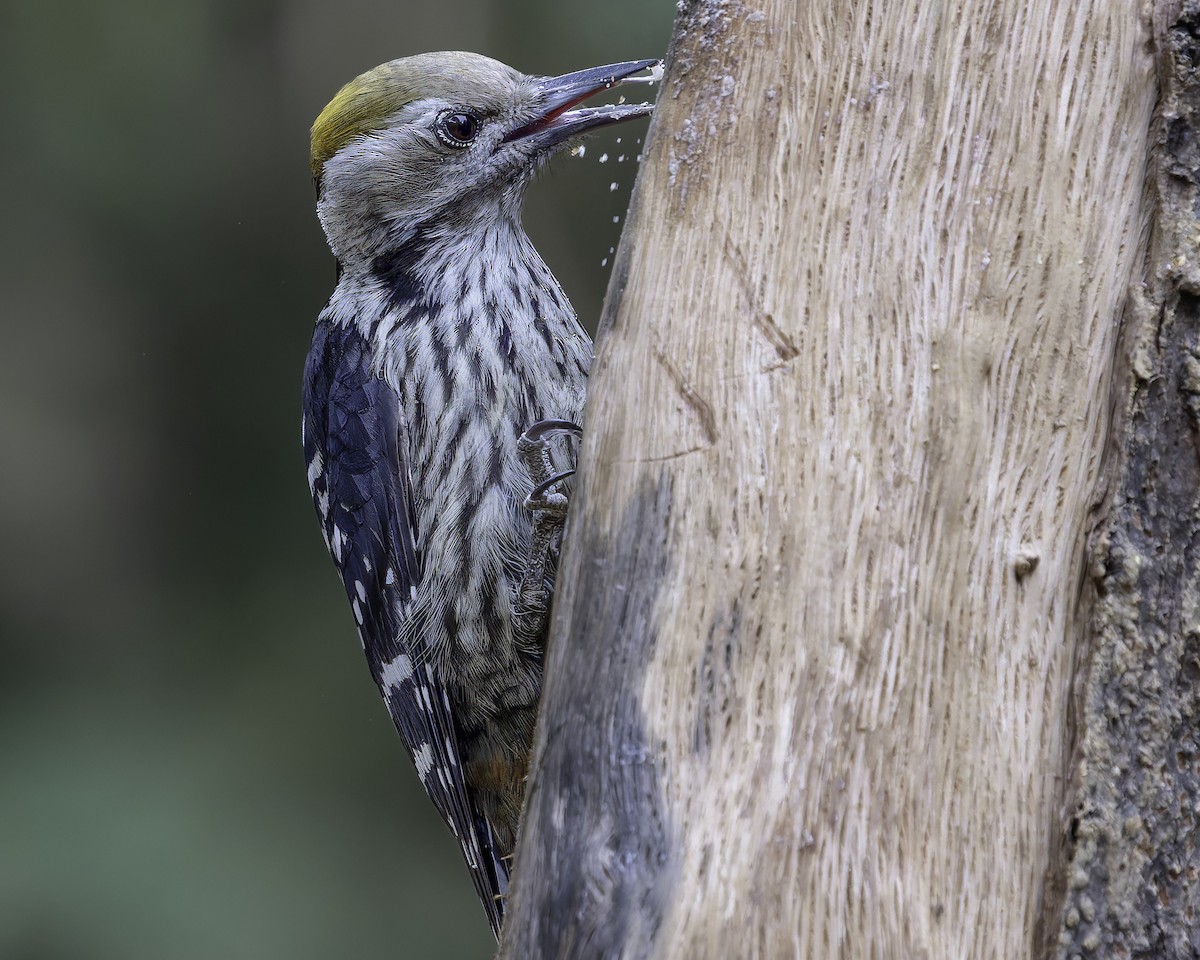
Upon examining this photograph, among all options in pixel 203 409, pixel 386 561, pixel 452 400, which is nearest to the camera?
pixel 452 400

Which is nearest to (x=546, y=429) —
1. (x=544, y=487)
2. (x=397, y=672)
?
(x=544, y=487)

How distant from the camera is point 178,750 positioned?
4.45m

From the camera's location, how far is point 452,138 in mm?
2646

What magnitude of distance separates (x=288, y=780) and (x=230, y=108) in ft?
8.50

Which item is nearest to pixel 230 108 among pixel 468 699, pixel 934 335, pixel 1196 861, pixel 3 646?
pixel 3 646

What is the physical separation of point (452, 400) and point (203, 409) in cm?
286

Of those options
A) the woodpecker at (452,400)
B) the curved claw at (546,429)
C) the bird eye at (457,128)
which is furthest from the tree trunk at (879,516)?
the bird eye at (457,128)

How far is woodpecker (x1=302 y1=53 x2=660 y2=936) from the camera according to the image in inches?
93.4

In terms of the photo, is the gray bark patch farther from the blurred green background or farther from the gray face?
the blurred green background

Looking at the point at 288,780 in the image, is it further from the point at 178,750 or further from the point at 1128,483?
the point at 1128,483

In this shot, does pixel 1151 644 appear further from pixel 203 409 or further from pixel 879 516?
pixel 203 409

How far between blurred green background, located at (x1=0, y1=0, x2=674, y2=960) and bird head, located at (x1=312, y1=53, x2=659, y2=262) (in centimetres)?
183

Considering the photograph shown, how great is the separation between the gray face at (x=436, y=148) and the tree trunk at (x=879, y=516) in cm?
112

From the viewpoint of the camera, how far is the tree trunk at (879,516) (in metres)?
1.29
